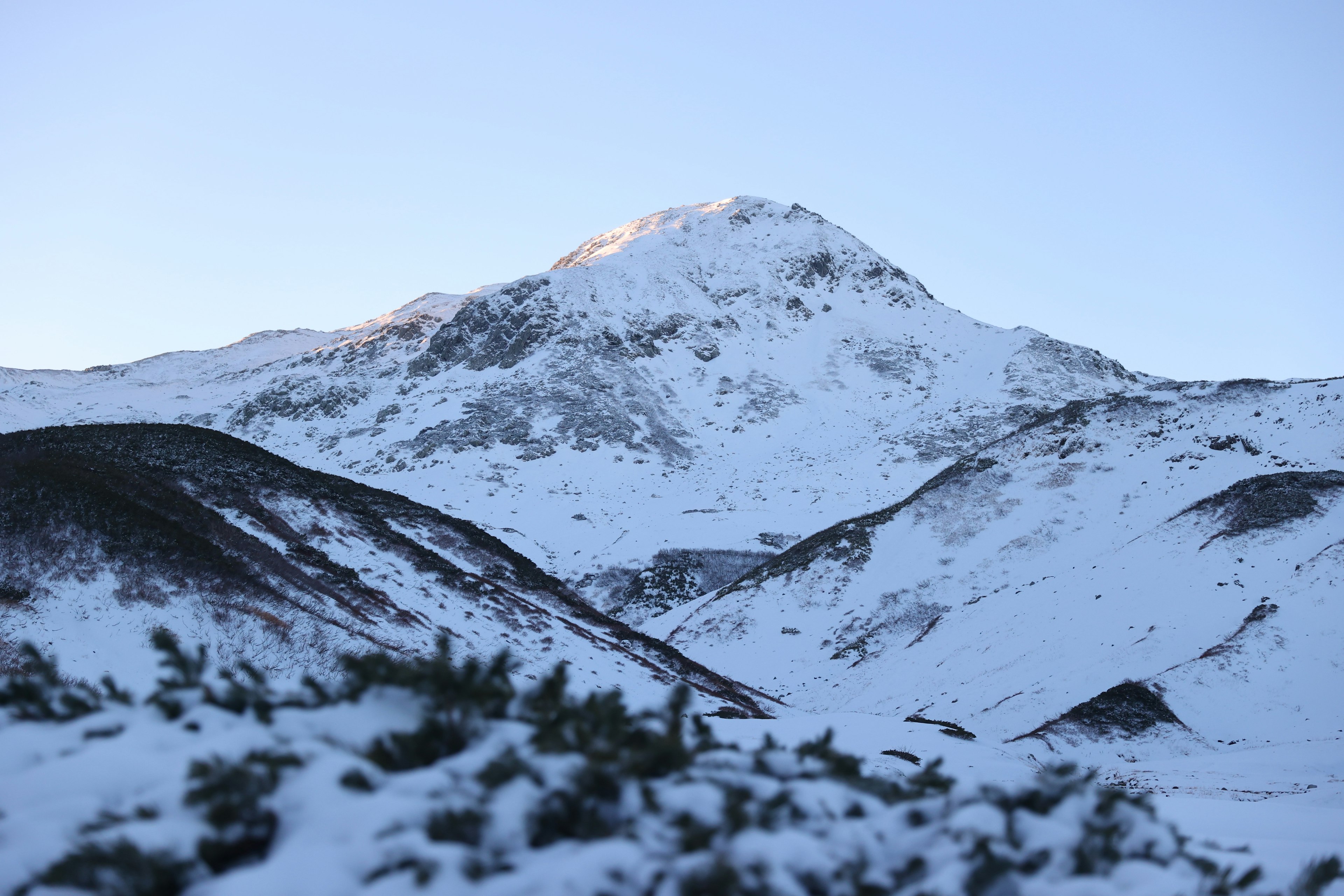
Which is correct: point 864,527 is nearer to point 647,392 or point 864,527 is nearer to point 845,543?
point 845,543

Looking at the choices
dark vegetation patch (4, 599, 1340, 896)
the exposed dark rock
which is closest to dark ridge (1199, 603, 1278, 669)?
dark vegetation patch (4, 599, 1340, 896)

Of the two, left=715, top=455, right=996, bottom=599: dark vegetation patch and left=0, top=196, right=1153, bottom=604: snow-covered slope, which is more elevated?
left=0, top=196, right=1153, bottom=604: snow-covered slope

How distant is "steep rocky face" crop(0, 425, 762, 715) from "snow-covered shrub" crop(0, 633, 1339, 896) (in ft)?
30.2

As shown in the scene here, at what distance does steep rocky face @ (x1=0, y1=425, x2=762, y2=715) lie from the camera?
16734mm

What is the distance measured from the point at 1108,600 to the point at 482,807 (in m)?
31.6

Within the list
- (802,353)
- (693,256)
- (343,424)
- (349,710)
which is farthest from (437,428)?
(349,710)

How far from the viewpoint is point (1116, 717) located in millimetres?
22969

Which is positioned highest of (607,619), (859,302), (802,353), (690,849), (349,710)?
(859,302)

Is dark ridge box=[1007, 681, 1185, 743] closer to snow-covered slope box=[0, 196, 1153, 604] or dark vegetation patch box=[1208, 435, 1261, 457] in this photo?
dark vegetation patch box=[1208, 435, 1261, 457]

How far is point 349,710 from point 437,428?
74171 mm

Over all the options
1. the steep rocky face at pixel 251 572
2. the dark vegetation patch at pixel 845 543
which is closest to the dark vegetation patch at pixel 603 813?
the steep rocky face at pixel 251 572

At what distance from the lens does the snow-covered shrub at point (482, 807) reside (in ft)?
14.2

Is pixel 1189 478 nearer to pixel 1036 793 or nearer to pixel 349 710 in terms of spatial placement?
pixel 1036 793

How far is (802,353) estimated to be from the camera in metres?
103
